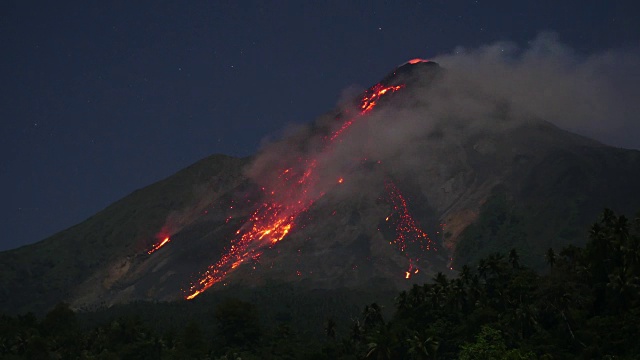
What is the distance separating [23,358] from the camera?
144m

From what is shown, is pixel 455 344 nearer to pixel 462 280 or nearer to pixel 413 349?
pixel 413 349

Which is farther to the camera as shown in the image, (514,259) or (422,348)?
(514,259)

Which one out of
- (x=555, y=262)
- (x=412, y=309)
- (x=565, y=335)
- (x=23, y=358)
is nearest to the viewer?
(x=565, y=335)

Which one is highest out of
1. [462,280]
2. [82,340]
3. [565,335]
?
[82,340]

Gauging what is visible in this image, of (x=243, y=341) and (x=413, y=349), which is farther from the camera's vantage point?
(x=243, y=341)

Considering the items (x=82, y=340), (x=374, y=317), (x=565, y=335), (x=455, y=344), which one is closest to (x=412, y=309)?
(x=374, y=317)

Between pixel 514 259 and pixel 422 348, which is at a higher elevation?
pixel 514 259

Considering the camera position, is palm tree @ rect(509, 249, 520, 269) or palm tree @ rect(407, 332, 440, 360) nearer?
palm tree @ rect(407, 332, 440, 360)

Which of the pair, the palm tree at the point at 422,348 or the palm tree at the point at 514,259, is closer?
the palm tree at the point at 422,348

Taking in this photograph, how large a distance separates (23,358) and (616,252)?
10578 cm

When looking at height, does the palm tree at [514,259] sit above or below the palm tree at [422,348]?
above

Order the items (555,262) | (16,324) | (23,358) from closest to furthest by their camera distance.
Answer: (555,262)
(23,358)
(16,324)

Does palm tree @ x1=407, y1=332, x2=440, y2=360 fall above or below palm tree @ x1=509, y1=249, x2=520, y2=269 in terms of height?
below

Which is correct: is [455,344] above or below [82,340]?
below
